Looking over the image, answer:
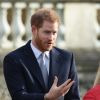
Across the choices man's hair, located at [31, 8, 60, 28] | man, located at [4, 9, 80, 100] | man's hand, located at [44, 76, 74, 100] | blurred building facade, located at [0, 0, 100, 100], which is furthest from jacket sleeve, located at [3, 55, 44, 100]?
blurred building facade, located at [0, 0, 100, 100]

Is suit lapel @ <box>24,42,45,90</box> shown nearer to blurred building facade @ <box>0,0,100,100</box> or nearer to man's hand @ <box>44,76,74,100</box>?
man's hand @ <box>44,76,74,100</box>

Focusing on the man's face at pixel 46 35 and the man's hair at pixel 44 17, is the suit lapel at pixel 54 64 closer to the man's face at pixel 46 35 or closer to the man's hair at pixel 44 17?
the man's face at pixel 46 35

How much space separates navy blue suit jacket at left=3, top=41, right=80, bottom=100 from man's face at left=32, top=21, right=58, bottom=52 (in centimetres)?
15

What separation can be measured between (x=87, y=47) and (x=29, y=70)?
5808 millimetres

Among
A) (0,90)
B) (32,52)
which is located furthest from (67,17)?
(32,52)

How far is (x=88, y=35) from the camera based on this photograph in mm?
10133

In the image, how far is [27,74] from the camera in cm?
441

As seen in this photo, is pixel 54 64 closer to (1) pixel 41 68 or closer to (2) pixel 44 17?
(1) pixel 41 68

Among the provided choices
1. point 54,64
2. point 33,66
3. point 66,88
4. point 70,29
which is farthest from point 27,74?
point 70,29

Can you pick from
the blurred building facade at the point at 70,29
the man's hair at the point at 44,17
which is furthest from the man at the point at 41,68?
the blurred building facade at the point at 70,29

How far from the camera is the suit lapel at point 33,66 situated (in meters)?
4.41

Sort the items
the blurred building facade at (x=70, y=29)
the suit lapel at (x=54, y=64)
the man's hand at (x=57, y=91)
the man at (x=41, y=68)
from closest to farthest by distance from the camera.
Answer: the man's hand at (x=57, y=91), the man at (x=41, y=68), the suit lapel at (x=54, y=64), the blurred building facade at (x=70, y=29)

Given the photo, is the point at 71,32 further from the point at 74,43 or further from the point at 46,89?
the point at 46,89

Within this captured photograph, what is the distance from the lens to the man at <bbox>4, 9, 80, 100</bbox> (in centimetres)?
432
